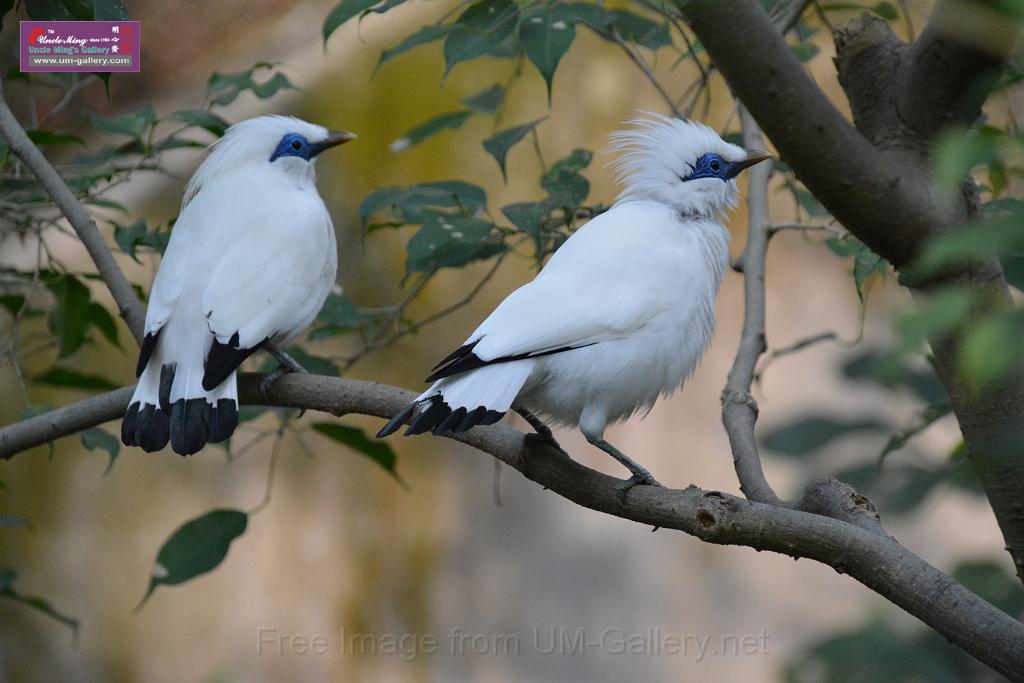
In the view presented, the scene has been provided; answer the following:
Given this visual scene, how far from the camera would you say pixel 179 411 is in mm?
2615

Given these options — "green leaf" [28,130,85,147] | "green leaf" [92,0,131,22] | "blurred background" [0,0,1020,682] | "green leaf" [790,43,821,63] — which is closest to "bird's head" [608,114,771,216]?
"green leaf" [790,43,821,63]

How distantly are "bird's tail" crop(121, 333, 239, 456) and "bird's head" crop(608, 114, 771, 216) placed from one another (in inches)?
42.5

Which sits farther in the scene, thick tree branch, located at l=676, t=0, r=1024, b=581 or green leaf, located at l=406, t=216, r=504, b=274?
green leaf, located at l=406, t=216, r=504, b=274

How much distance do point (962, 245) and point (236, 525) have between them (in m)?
2.44

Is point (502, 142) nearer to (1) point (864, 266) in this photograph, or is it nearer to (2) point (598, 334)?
(2) point (598, 334)

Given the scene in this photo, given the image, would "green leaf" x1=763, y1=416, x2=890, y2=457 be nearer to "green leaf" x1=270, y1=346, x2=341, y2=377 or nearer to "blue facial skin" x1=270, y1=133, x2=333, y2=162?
"green leaf" x1=270, y1=346, x2=341, y2=377

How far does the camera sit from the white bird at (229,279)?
2623 mm

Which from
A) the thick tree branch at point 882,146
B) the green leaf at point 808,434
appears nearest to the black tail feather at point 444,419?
the green leaf at point 808,434

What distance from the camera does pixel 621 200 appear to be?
2633mm

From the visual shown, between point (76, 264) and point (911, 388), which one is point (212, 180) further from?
point (76, 264)

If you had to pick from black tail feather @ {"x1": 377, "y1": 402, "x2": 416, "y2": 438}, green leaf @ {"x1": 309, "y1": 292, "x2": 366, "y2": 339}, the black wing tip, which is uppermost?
black tail feather @ {"x1": 377, "y1": 402, "x2": 416, "y2": 438}

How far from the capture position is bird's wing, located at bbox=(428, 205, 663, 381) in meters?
2.09

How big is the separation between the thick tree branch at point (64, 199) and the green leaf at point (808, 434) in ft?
5.43
